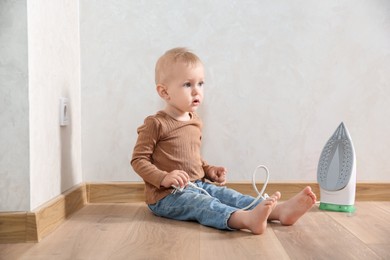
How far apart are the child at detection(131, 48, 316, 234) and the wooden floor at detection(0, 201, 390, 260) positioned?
0.06m

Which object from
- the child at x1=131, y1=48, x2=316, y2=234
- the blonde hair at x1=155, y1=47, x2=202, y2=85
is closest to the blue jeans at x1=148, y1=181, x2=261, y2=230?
the child at x1=131, y1=48, x2=316, y2=234

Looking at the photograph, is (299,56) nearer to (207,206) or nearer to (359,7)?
(359,7)

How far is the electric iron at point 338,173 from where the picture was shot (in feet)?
5.81

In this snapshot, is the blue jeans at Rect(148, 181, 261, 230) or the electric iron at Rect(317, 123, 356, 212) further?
the electric iron at Rect(317, 123, 356, 212)

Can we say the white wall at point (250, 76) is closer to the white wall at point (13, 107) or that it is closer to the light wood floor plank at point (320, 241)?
the light wood floor plank at point (320, 241)

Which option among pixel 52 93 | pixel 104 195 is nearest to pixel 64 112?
pixel 52 93

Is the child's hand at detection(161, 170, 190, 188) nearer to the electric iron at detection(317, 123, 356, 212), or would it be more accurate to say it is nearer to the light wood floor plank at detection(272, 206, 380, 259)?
the light wood floor plank at detection(272, 206, 380, 259)

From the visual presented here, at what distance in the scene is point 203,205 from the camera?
1553 mm

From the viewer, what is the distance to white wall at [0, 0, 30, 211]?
1304 mm

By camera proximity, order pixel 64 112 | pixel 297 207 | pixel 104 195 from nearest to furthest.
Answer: pixel 297 207 < pixel 64 112 < pixel 104 195

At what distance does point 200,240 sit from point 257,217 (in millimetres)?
169

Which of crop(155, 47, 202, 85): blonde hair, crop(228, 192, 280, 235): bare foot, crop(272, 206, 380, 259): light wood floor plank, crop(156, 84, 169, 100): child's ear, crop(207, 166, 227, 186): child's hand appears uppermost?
crop(155, 47, 202, 85): blonde hair

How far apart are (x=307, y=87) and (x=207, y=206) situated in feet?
2.23

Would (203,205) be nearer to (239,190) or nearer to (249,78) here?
(239,190)
